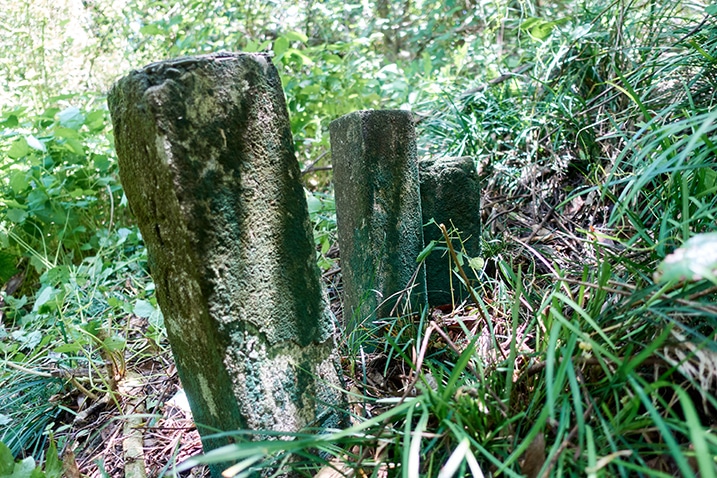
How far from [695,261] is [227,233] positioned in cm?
80

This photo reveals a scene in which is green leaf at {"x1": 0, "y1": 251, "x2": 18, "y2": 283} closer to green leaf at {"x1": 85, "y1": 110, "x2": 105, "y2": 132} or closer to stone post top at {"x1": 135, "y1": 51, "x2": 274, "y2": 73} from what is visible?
green leaf at {"x1": 85, "y1": 110, "x2": 105, "y2": 132}

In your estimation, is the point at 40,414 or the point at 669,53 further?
the point at 669,53

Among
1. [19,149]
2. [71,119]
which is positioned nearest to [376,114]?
[19,149]

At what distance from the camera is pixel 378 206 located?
5.34 ft

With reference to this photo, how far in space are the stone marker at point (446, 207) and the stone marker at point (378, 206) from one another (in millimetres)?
88

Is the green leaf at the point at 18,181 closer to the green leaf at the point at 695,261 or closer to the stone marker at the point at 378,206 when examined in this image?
the stone marker at the point at 378,206

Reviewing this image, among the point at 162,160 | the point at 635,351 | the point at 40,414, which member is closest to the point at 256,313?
the point at 162,160

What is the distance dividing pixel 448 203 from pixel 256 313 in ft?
2.89

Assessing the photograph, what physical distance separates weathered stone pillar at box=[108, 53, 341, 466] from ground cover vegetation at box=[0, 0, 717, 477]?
0.42ft

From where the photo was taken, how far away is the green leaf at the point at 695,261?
69 centimetres

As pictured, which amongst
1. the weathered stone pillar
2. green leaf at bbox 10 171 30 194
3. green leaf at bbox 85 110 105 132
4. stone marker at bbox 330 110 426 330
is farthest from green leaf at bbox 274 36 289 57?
the weathered stone pillar

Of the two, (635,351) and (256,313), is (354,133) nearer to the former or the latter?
(256,313)

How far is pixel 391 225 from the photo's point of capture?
1.66 meters

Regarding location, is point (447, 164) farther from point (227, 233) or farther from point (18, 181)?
point (18, 181)
